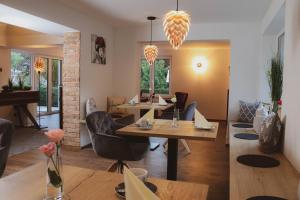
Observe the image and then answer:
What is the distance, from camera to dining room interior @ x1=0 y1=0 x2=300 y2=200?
1.54 metres

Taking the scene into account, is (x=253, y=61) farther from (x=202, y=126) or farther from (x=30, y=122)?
(x=30, y=122)

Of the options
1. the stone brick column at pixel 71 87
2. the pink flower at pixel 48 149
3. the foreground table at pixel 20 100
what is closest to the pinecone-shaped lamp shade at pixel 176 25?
the stone brick column at pixel 71 87

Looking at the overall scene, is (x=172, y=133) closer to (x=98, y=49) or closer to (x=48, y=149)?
(x=48, y=149)

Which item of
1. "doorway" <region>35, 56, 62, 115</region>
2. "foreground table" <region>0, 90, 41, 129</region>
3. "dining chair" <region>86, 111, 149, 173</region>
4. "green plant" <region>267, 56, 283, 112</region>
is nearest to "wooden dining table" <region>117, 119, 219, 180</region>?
"dining chair" <region>86, 111, 149, 173</region>

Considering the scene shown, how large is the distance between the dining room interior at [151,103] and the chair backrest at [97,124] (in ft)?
0.05

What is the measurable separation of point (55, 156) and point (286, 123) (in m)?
2.11

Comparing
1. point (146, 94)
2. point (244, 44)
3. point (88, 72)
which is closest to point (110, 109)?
point (88, 72)

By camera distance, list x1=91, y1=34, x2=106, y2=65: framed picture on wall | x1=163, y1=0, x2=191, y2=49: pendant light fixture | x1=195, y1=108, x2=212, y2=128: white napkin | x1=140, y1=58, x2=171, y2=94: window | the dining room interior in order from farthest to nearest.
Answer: x1=140, y1=58, x2=171, y2=94: window
x1=91, y1=34, x2=106, y2=65: framed picture on wall
x1=163, y1=0, x2=191, y2=49: pendant light fixture
x1=195, y1=108, x2=212, y2=128: white napkin
the dining room interior

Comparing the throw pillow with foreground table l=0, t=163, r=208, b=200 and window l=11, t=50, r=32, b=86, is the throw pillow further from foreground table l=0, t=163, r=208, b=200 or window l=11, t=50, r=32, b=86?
window l=11, t=50, r=32, b=86

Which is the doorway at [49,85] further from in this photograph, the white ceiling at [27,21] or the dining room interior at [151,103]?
the white ceiling at [27,21]

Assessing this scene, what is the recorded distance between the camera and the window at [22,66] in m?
8.30

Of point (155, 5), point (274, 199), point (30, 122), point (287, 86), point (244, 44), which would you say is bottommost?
point (30, 122)

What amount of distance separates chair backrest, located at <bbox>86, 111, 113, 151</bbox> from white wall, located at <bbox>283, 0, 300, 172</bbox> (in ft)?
6.47

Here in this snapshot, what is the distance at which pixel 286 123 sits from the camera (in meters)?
2.49
